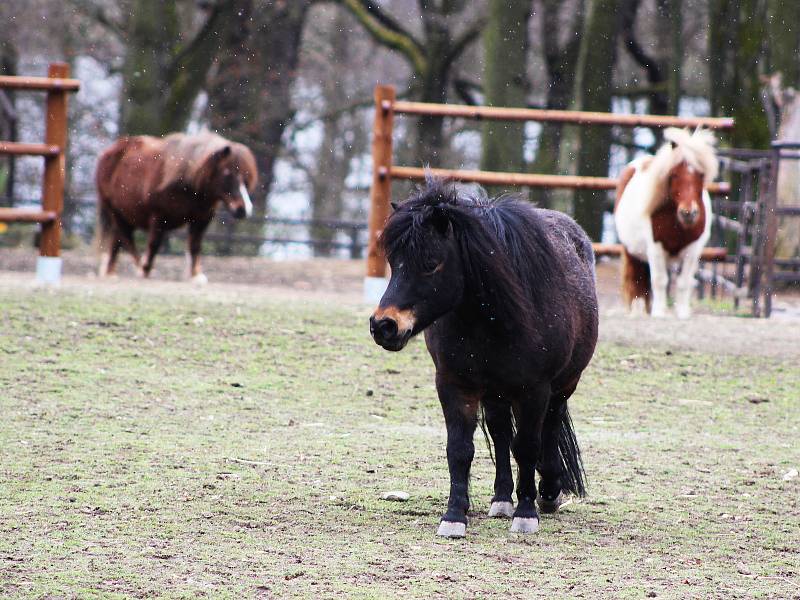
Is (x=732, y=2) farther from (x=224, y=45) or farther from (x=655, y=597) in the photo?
(x=655, y=597)

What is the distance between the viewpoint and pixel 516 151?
1795cm

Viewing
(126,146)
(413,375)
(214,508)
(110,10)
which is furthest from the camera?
(110,10)

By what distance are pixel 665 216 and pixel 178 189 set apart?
507 cm

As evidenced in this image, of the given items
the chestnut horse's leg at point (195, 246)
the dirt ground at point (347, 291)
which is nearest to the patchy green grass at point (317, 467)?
the dirt ground at point (347, 291)

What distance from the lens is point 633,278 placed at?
36.9ft

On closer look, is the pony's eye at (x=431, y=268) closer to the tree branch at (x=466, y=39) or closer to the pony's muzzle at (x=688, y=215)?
the pony's muzzle at (x=688, y=215)

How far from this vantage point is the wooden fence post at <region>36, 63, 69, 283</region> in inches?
393

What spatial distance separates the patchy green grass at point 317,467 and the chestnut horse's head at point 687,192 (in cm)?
173

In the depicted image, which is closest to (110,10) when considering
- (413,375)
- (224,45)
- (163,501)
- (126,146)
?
(224,45)

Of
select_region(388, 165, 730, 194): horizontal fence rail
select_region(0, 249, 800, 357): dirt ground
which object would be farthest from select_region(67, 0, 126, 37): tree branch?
select_region(388, 165, 730, 194): horizontal fence rail

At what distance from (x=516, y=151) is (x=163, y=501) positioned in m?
13.6

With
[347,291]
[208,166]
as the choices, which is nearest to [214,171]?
[208,166]

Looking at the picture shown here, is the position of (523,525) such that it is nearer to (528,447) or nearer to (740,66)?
(528,447)

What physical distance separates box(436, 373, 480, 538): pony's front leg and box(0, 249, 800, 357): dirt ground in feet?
15.5
